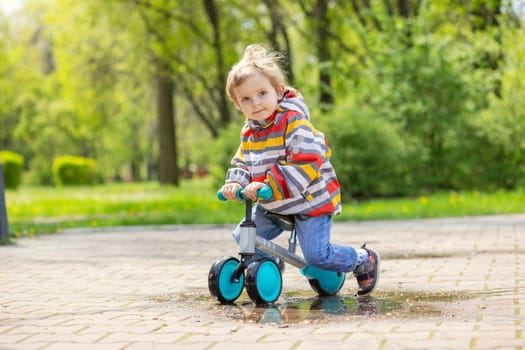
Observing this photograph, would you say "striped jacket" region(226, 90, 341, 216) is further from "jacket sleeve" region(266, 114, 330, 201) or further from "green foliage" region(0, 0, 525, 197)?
"green foliage" region(0, 0, 525, 197)

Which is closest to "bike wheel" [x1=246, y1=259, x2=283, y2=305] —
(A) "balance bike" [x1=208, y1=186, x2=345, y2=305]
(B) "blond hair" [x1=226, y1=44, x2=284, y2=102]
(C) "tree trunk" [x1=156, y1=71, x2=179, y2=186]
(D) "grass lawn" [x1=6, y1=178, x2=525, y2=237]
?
(A) "balance bike" [x1=208, y1=186, x2=345, y2=305]

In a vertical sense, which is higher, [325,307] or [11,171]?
[11,171]

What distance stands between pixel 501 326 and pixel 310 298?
1567 millimetres

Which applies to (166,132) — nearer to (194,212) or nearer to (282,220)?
(194,212)

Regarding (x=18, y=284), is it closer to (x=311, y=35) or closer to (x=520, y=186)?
(x=520, y=186)

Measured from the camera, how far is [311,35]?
24422 millimetres

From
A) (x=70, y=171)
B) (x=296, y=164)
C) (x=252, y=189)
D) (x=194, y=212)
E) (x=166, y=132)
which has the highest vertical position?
(x=166, y=132)

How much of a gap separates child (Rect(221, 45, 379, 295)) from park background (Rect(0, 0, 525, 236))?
2191 mm

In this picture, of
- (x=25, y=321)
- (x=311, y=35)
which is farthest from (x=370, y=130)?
(x=25, y=321)

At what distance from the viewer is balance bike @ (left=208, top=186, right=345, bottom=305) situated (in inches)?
195

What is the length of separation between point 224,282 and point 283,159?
0.82m

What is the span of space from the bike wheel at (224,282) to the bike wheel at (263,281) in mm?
179

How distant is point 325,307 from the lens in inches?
195

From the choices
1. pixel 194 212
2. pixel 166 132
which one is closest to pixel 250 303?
pixel 194 212
